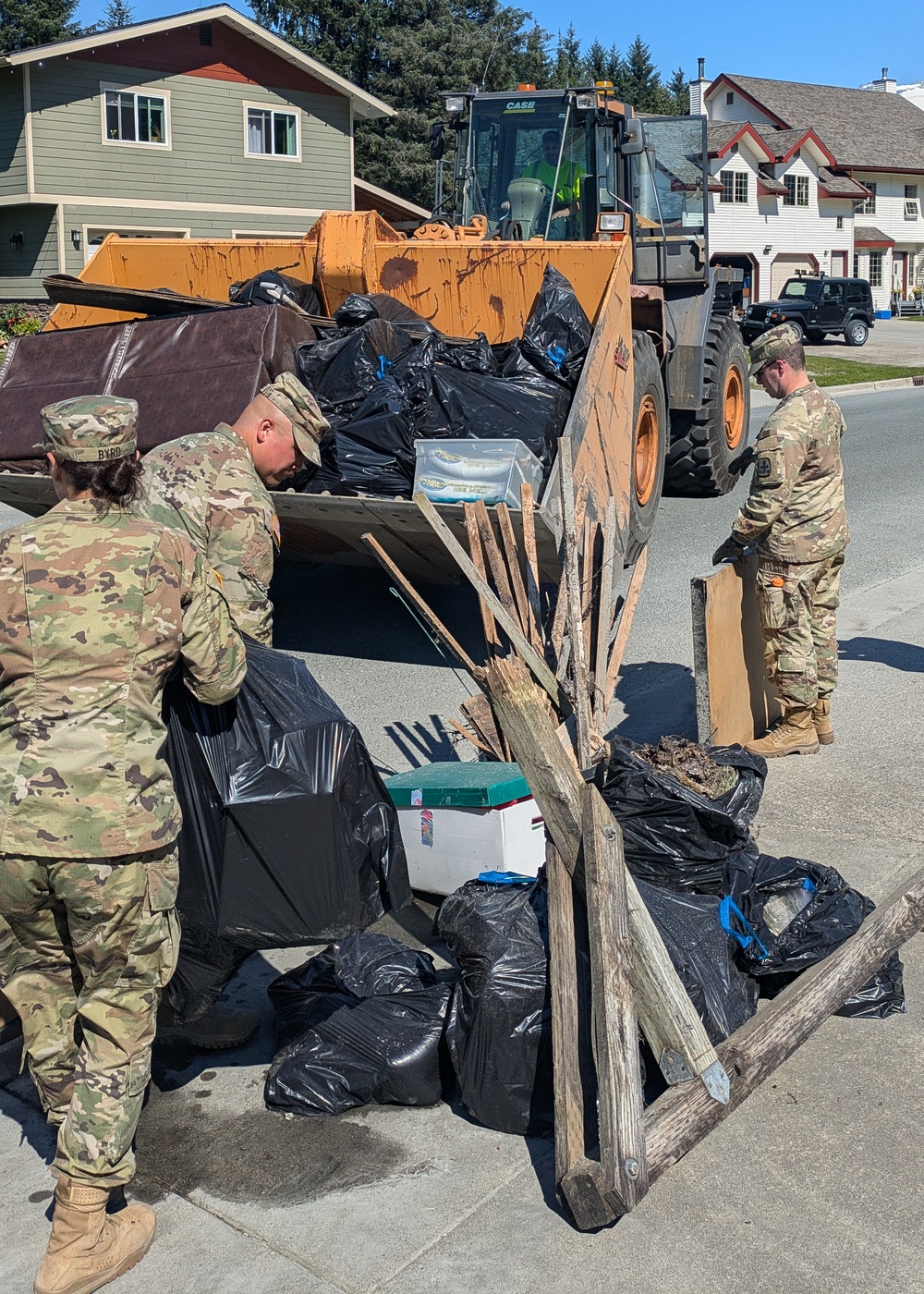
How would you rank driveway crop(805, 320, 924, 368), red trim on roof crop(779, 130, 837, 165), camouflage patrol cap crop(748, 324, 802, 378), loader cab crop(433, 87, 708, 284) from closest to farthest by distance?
camouflage patrol cap crop(748, 324, 802, 378)
loader cab crop(433, 87, 708, 284)
driveway crop(805, 320, 924, 368)
red trim on roof crop(779, 130, 837, 165)

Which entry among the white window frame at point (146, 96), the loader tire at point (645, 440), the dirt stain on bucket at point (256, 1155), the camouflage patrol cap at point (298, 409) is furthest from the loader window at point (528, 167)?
the white window frame at point (146, 96)

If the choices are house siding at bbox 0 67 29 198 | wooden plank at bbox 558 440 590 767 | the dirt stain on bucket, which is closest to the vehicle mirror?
wooden plank at bbox 558 440 590 767

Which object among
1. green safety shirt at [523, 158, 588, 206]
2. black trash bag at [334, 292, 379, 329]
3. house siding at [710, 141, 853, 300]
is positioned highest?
house siding at [710, 141, 853, 300]

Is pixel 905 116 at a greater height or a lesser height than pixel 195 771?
greater

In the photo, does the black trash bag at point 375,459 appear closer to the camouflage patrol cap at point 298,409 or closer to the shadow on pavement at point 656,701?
the shadow on pavement at point 656,701

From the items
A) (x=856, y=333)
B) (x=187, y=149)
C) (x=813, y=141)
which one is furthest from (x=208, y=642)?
(x=813, y=141)

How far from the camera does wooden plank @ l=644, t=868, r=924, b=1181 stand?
2955 millimetres

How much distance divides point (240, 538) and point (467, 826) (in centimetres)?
115

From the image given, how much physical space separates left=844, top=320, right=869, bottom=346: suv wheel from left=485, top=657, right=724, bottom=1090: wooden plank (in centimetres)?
3359

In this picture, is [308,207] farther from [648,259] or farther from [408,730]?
[408,730]

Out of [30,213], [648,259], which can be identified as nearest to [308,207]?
[30,213]

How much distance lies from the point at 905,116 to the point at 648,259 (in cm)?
5651

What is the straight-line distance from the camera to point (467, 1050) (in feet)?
10.6

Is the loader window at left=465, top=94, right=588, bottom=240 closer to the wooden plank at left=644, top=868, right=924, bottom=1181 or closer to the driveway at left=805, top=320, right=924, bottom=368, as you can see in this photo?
the wooden plank at left=644, top=868, right=924, bottom=1181
